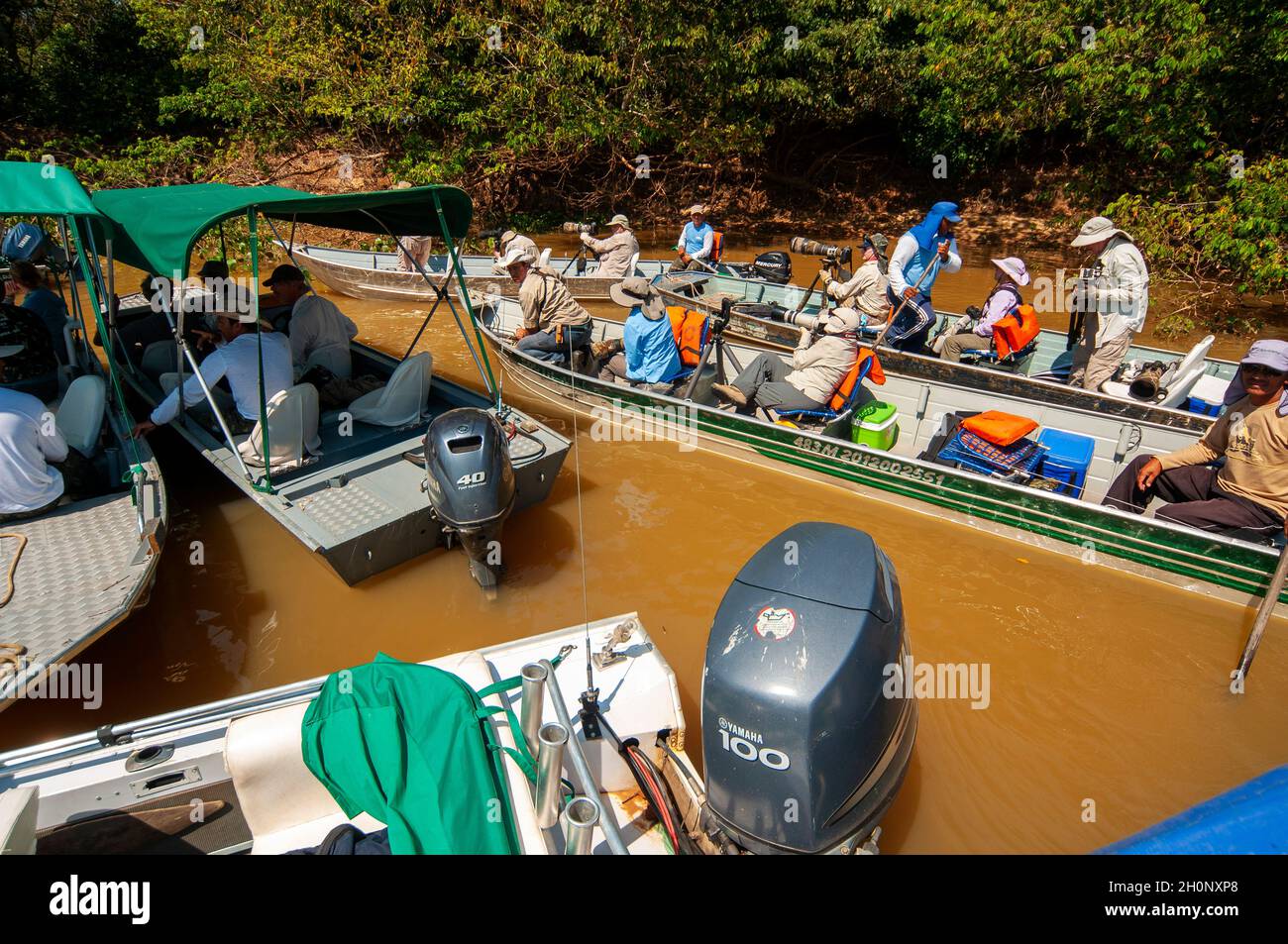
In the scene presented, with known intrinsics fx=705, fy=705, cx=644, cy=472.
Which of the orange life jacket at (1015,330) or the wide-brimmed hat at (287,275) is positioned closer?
the wide-brimmed hat at (287,275)

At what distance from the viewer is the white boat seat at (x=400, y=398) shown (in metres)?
6.23

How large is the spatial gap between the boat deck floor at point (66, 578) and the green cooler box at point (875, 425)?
231 inches

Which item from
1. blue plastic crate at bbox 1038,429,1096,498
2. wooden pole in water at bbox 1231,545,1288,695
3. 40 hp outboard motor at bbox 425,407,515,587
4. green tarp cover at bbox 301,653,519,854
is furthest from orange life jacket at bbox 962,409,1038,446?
green tarp cover at bbox 301,653,519,854

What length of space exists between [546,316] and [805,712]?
6468mm

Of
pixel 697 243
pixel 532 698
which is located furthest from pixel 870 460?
pixel 697 243

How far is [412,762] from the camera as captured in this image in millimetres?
2439

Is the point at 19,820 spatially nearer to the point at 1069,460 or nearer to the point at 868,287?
the point at 1069,460

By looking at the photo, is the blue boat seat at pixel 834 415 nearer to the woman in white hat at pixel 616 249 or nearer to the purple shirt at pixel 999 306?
the purple shirt at pixel 999 306

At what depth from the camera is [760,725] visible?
283 cm

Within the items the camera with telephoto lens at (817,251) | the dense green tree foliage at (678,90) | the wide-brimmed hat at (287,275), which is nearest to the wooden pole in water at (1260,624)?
the camera with telephoto lens at (817,251)

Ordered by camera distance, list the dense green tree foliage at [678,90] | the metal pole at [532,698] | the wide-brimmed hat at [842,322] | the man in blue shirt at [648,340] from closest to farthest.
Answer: the metal pole at [532,698] < the wide-brimmed hat at [842,322] < the man in blue shirt at [648,340] < the dense green tree foliage at [678,90]
